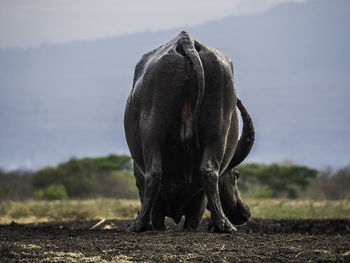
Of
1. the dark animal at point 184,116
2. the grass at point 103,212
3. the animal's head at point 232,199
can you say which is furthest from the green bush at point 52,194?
the dark animal at point 184,116

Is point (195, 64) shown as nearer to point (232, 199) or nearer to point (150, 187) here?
point (150, 187)

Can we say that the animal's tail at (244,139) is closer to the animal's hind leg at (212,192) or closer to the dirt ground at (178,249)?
the animal's hind leg at (212,192)

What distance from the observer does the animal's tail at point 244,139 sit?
855 centimetres

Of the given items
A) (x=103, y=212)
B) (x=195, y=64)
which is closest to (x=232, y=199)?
(x=195, y=64)

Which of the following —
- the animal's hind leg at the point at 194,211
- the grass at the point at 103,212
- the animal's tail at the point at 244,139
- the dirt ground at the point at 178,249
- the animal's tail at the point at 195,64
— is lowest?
the grass at the point at 103,212

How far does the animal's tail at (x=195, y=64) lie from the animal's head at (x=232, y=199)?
64.2 inches

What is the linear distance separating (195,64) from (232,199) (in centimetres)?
267

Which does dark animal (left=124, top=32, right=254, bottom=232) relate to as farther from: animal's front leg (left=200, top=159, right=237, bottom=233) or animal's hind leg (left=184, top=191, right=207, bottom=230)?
animal's hind leg (left=184, top=191, right=207, bottom=230)

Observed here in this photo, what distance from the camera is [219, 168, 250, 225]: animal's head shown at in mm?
8602

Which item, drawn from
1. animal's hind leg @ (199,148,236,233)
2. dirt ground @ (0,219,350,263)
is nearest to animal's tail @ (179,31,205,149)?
animal's hind leg @ (199,148,236,233)

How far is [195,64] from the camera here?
22.2 feet

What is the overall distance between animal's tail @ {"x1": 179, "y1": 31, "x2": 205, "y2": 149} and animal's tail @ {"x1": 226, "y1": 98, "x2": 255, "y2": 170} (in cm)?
155

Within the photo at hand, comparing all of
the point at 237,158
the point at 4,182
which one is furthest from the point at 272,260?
the point at 4,182

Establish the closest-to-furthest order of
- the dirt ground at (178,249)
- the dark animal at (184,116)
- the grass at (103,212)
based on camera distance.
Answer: the dirt ground at (178,249), the dark animal at (184,116), the grass at (103,212)
